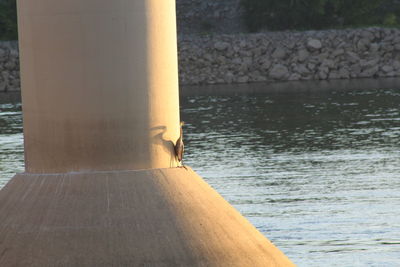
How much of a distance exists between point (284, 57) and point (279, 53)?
0.27 meters

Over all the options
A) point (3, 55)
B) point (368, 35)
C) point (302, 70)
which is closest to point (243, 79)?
point (302, 70)

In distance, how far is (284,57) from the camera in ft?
134

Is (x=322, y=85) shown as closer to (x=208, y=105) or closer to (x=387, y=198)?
(x=208, y=105)

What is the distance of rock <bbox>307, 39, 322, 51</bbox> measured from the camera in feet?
135

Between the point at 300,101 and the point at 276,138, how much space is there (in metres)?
8.65

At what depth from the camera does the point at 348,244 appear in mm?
8875

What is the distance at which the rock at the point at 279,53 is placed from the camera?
A: 40781 millimetres

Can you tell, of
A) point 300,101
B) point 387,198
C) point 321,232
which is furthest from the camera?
point 300,101

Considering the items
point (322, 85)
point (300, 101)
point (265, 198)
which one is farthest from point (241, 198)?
point (322, 85)

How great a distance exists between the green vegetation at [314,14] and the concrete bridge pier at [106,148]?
39.7 metres

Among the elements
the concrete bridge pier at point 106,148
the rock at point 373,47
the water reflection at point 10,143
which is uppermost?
the concrete bridge pier at point 106,148

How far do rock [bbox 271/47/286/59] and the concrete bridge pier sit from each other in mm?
34969

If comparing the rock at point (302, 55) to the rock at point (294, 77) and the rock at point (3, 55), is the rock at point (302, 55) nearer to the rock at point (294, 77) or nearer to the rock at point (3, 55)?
the rock at point (294, 77)

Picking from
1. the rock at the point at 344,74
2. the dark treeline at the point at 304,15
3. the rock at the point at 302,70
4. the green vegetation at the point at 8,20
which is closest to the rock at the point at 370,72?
the rock at the point at 344,74
